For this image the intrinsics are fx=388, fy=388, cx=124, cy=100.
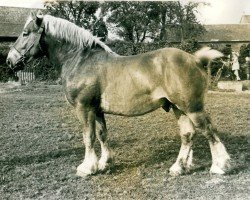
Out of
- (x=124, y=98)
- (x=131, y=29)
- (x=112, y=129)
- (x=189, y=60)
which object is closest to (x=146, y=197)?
(x=124, y=98)

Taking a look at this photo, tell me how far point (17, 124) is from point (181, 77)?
6.50 meters

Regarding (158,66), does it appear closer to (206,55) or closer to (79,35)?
(206,55)

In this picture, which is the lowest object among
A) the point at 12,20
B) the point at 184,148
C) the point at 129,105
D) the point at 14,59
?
the point at 184,148

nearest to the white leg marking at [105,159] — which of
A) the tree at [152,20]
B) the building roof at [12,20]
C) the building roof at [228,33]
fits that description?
the tree at [152,20]

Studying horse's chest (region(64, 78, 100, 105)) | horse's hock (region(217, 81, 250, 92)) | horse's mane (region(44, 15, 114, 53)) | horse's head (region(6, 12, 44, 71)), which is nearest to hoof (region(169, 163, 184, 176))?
horse's chest (region(64, 78, 100, 105))

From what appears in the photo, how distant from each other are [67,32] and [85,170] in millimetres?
2313

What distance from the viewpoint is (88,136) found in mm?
6359

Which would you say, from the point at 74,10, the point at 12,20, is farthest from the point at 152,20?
the point at 12,20

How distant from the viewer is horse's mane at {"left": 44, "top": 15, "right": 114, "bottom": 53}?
6.48 m

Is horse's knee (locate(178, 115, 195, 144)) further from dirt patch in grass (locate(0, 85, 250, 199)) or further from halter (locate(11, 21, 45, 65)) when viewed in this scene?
halter (locate(11, 21, 45, 65))

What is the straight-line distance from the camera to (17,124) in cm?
1091

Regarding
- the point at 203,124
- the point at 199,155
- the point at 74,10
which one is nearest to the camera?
the point at 203,124

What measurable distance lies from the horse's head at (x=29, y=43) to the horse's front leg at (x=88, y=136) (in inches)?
50.2

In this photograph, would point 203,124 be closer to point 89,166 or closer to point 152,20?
point 89,166
